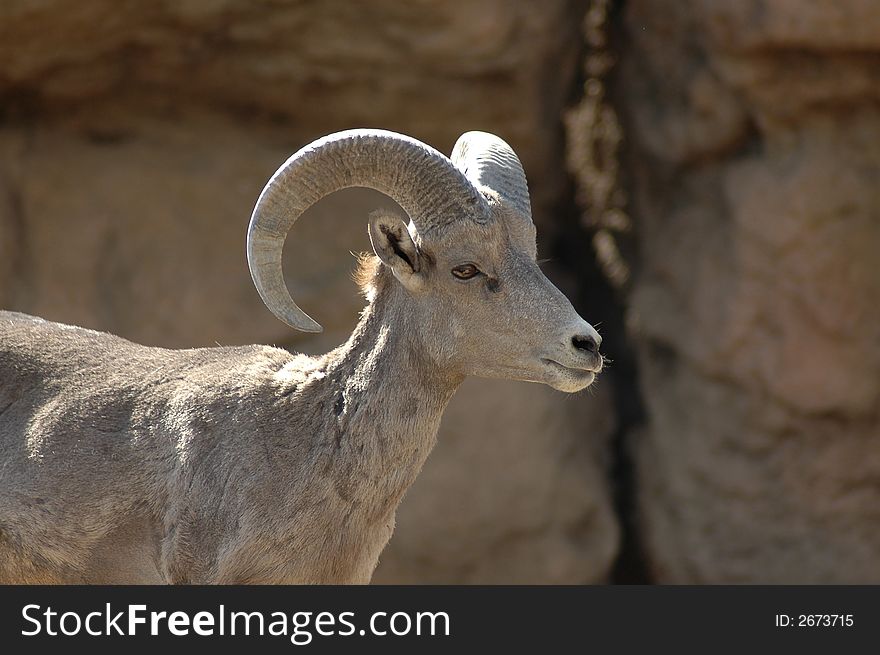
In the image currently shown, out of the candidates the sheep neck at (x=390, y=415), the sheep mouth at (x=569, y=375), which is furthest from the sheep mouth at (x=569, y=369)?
the sheep neck at (x=390, y=415)

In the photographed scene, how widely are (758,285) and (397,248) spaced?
5.54 meters

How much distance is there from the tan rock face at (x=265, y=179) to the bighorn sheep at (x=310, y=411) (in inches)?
186

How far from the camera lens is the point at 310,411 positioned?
6.30 metres

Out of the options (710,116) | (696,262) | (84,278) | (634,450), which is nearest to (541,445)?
(634,450)

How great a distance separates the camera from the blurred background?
423 inches

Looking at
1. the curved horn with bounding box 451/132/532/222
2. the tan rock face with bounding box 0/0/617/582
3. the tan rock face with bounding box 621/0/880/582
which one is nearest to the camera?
the curved horn with bounding box 451/132/532/222

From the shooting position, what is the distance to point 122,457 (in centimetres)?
636

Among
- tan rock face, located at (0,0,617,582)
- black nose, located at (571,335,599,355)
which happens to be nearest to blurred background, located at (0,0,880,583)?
tan rock face, located at (0,0,617,582)

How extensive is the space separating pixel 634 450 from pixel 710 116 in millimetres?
3241

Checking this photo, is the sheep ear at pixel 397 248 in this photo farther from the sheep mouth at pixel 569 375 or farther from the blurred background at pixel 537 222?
the blurred background at pixel 537 222

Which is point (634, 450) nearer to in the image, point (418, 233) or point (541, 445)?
A: point (541, 445)

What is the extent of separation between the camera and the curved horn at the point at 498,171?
640 centimetres

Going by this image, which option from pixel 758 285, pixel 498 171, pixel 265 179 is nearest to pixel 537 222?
pixel 758 285

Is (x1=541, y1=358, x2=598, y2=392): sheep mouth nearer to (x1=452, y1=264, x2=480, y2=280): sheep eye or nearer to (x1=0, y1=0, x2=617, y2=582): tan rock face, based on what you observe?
(x1=452, y1=264, x2=480, y2=280): sheep eye
